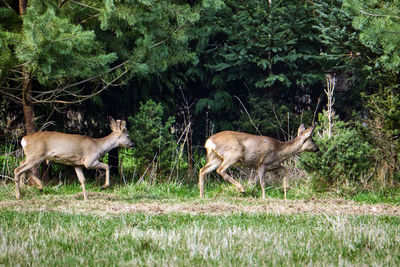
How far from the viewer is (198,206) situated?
9.15 metres

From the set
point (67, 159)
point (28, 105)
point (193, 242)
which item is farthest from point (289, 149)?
point (193, 242)

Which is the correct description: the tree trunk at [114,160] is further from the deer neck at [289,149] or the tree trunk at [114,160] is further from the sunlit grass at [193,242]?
the sunlit grass at [193,242]

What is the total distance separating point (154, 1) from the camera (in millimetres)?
10977

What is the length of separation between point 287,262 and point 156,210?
3.89 metres

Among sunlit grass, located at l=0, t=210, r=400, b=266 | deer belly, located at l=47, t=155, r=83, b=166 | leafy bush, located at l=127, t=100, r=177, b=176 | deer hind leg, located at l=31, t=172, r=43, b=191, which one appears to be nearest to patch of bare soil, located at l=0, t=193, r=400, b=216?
deer hind leg, located at l=31, t=172, r=43, b=191

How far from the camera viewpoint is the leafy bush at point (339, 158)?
11172mm

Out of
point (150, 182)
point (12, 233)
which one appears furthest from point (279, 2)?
point (12, 233)

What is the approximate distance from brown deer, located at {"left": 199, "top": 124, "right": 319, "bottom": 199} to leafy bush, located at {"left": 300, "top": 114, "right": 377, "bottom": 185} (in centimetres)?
19

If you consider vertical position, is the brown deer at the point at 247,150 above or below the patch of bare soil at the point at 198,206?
above

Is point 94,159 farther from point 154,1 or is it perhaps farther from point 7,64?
point 154,1

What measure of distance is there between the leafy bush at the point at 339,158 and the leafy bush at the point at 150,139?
9.58 feet

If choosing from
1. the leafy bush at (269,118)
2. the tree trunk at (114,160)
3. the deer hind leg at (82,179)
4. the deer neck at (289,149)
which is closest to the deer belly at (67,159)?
the deer hind leg at (82,179)

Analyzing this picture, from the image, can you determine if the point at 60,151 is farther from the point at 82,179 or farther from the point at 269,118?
the point at 269,118

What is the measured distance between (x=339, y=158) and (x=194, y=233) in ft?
18.9
